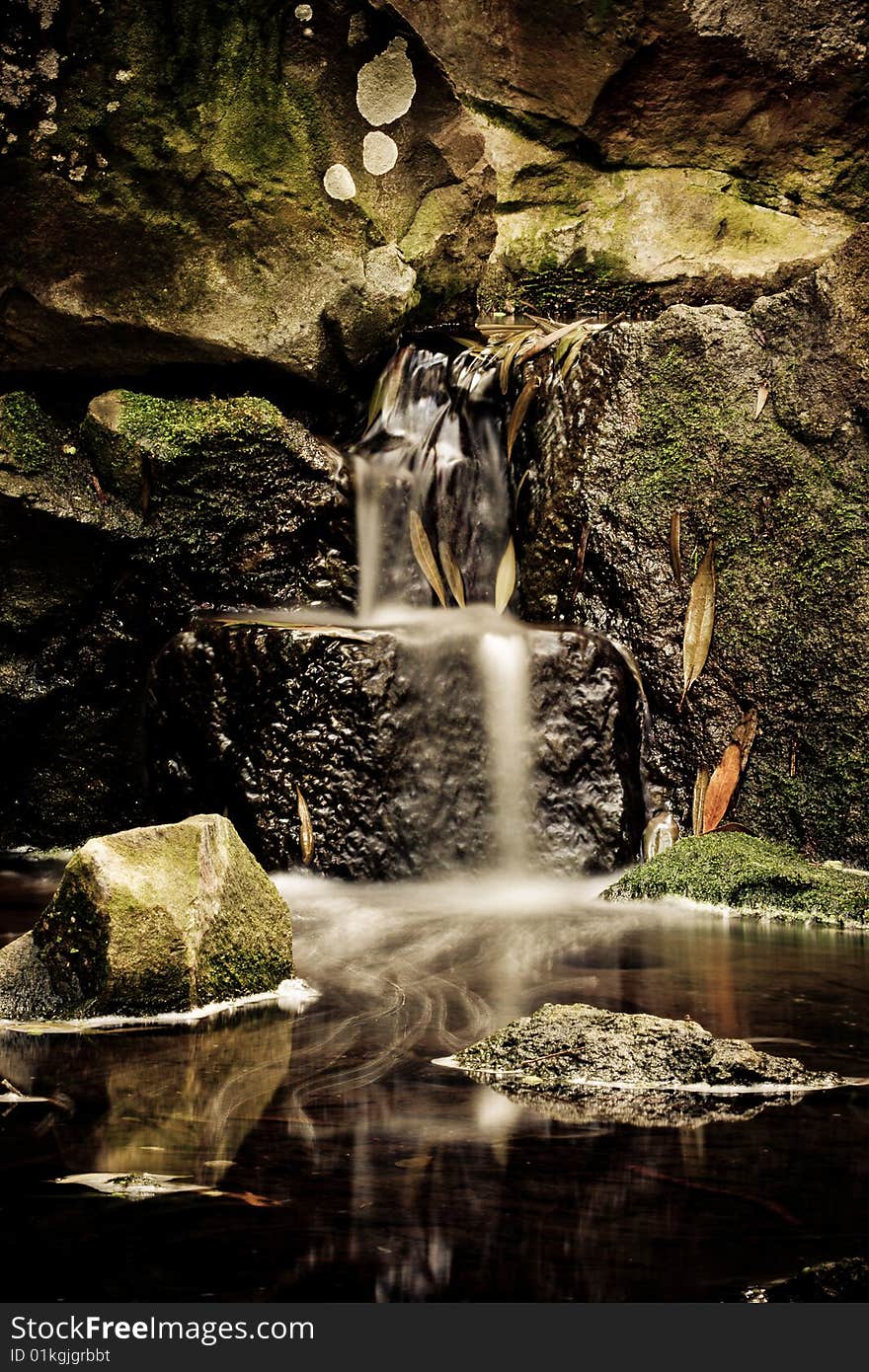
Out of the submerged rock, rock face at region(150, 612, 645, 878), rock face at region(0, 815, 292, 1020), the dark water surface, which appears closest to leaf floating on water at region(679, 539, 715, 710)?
rock face at region(150, 612, 645, 878)

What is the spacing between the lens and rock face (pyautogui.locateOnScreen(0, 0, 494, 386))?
6.23 m

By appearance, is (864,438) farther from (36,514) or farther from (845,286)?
(36,514)

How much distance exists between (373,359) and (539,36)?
2984mm

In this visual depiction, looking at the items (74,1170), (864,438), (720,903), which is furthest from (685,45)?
(74,1170)

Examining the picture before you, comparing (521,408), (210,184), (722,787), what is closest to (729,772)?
(722,787)

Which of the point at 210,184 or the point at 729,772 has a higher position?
the point at 210,184

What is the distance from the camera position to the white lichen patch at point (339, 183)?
6680 mm

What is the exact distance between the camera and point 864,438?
20.0 ft

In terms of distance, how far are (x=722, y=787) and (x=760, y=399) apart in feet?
6.09

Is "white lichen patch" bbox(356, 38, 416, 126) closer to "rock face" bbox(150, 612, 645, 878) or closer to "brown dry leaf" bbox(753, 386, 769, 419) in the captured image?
"brown dry leaf" bbox(753, 386, 769, 419)

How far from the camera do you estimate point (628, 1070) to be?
250cm

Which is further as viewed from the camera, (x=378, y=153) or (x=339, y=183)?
(x=378, y=153)

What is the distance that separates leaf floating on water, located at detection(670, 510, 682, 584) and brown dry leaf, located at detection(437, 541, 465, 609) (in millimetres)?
1038

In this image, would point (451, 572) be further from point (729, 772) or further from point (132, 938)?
point (132, 938)
